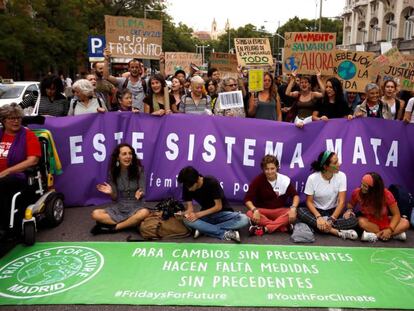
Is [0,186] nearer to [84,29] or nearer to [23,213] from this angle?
[23,213]

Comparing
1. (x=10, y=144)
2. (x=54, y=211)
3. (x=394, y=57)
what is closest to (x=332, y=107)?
(x=394, y=57)

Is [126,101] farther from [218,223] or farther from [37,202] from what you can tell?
[218,223]

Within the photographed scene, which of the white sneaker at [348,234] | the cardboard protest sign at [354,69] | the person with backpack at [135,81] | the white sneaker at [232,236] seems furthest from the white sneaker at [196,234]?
the cardboard protest sign at [354,69]

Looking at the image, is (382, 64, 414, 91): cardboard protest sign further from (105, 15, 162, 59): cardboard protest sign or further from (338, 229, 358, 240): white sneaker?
(105, 15, 162, 59): cardboard protest sign

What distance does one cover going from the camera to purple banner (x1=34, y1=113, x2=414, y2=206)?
20.5 feet

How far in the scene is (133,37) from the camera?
24.6ft

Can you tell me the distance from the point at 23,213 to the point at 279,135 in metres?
3.63

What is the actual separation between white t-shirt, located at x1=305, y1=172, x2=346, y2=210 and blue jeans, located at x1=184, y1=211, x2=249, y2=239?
98 cm

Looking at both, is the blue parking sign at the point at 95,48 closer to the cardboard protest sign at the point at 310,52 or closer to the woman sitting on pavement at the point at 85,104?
the woman sitting on pavement at the point at 85,104

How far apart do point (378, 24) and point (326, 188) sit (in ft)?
158

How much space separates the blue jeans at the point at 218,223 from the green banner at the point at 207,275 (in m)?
0.27

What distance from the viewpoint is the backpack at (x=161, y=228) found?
16.5 feet

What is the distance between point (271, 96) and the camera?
6816 millimetres

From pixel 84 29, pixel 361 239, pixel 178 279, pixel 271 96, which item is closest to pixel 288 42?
pixel 271 96
